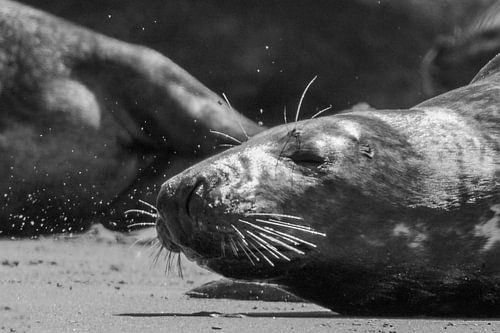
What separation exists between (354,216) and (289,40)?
17.9 ft

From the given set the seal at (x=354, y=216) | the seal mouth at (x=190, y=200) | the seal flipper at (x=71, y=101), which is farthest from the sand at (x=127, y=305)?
the seal flipper at (x=71, y=101)

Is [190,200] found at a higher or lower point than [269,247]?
higher

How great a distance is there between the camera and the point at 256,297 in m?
5.38

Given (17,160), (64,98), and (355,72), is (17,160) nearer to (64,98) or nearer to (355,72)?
(64,98)

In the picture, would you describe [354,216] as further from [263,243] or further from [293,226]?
[263,243]

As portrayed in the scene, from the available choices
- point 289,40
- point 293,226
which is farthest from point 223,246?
point 289,40

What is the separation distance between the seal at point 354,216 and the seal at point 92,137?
419cm

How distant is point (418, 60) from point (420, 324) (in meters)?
5.59

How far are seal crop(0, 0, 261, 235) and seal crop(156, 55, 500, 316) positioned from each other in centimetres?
419

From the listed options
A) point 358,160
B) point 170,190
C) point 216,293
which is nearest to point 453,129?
point 358,160

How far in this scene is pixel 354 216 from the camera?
4082 millimetres

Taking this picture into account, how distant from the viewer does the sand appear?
12.4 ft

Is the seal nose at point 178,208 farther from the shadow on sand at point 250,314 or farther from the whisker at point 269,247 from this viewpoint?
the shadow on sand at point 250,314

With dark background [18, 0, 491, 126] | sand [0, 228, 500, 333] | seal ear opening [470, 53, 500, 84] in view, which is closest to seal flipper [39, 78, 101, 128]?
dark background [18, 0, 491, 126]
